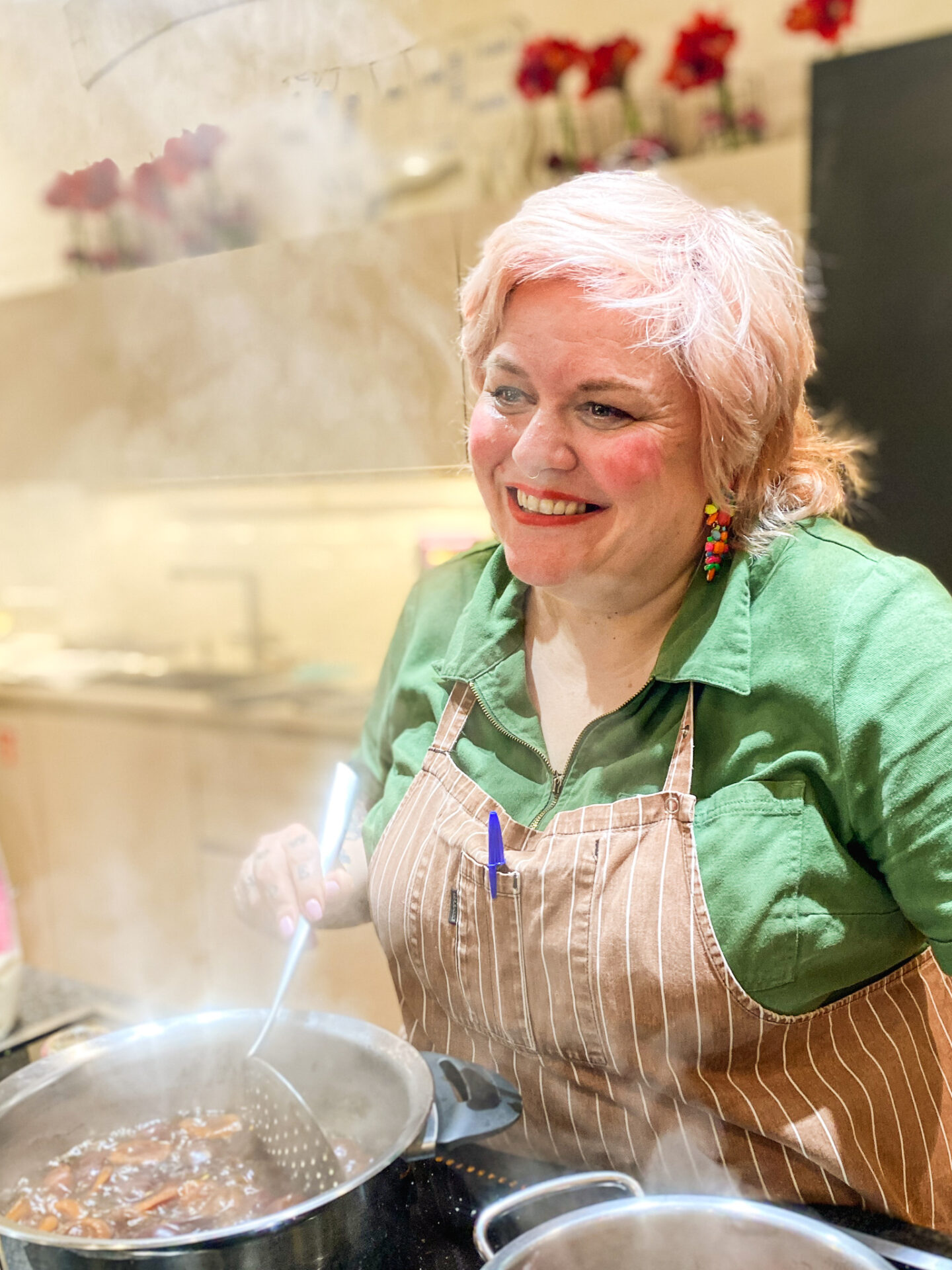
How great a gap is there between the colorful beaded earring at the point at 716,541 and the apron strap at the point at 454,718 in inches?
10.1

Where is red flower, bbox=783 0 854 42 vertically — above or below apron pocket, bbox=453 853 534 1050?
above

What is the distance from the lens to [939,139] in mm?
1741

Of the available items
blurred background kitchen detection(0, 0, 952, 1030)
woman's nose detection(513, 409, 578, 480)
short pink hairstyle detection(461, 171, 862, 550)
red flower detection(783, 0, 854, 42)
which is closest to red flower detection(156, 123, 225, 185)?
blurred background kitchen detection(0, 0, 952, 1030)

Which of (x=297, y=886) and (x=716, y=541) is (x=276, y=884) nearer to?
(x=297, y=886)

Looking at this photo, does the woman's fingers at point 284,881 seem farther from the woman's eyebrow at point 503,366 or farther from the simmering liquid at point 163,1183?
the woman's eyebrow at point 503,366

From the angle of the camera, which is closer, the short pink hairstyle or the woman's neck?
the short pink hairstyle

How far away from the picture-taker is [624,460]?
87 centimetres

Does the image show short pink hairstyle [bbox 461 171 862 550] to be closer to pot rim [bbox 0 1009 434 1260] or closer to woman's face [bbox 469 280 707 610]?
woman's face [bbox 469 280 707 610]

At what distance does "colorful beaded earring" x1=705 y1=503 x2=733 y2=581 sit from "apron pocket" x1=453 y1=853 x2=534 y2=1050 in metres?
0.32

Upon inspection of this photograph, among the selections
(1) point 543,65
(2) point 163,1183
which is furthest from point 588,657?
(1) point 543,65

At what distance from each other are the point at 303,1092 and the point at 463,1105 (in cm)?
14

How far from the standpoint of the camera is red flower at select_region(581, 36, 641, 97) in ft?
7.72

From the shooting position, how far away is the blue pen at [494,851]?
0.90 metres

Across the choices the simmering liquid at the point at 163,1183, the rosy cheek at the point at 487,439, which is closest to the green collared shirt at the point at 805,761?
the rosy cheek at the point at 487,439
